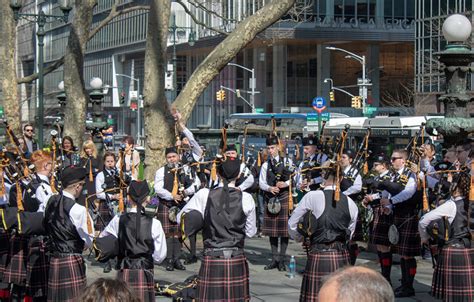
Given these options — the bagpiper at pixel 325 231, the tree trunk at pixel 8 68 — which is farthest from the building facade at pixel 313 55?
the bagpiper at pixel 325 231

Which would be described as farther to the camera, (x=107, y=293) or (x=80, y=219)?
(x=80, y=219)

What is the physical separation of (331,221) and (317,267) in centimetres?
46

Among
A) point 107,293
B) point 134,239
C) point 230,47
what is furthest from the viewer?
point 230,47

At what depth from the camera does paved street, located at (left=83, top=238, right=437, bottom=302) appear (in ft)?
31.8

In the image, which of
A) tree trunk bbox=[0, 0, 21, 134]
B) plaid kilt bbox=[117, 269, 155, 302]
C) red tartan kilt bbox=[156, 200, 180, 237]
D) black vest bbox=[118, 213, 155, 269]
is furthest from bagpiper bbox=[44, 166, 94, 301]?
tree trunk bbox=[0, 0, 21, 134]

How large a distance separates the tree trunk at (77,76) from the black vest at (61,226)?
41.1ft

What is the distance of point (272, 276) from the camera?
10875 millimetres

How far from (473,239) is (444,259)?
61 centimetres

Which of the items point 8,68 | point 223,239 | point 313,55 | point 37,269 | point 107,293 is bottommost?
point 37,269

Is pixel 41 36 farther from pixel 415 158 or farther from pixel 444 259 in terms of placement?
pixel 444 259

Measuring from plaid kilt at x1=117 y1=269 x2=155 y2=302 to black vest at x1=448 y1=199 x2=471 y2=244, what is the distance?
293cm

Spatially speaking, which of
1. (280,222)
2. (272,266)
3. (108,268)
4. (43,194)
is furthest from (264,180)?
(43,194)

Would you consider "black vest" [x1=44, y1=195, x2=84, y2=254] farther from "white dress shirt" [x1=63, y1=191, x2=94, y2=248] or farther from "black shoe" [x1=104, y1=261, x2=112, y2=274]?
"black shoe" [x1=104, y1=261, x2=112, y2=274]

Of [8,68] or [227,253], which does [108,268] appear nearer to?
[227,253]
